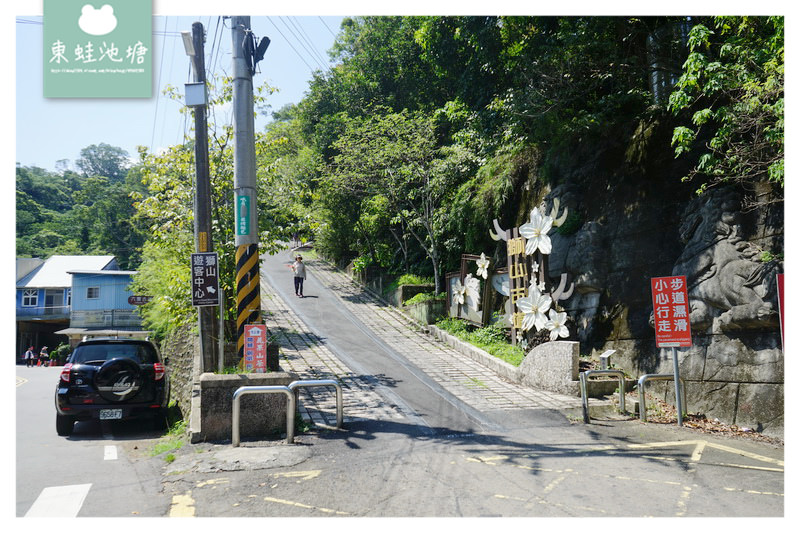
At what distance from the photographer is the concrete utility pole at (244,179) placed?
8547 millimetres

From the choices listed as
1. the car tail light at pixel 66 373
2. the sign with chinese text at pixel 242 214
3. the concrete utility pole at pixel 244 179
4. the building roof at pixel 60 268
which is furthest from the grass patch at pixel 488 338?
the building roof at pixel 60 268

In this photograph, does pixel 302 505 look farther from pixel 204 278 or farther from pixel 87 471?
pixel 204 278

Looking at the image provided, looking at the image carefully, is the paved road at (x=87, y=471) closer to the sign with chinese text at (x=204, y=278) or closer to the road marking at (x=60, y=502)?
the road marking at (x=60, y=502)

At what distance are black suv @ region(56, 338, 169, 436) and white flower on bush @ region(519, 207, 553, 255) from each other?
8.46 m

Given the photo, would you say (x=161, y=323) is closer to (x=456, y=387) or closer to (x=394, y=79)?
(x=456, y=387)

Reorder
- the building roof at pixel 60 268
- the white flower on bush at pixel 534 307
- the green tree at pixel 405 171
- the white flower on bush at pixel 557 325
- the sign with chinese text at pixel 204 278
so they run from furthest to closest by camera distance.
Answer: the building roof at pixel 60 268 → the green tree at pixel 405 171 → the white flower on bush at pixel 534 307 → the white flower on bush at pixel 557 325 → the sign with chinese text at pixel 204 278

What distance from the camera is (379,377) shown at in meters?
12.1

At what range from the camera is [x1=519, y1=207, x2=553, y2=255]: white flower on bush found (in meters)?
12.6

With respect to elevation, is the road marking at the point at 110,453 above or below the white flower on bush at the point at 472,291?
below

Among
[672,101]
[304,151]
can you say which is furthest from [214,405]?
[304,151]

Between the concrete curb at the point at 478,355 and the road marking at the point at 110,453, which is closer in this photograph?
the road marking at the point at 110,453

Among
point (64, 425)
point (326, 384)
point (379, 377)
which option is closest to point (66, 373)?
point (64, 425)

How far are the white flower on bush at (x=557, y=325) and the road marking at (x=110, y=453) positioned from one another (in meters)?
8.81

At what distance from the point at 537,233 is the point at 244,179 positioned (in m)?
7.17
